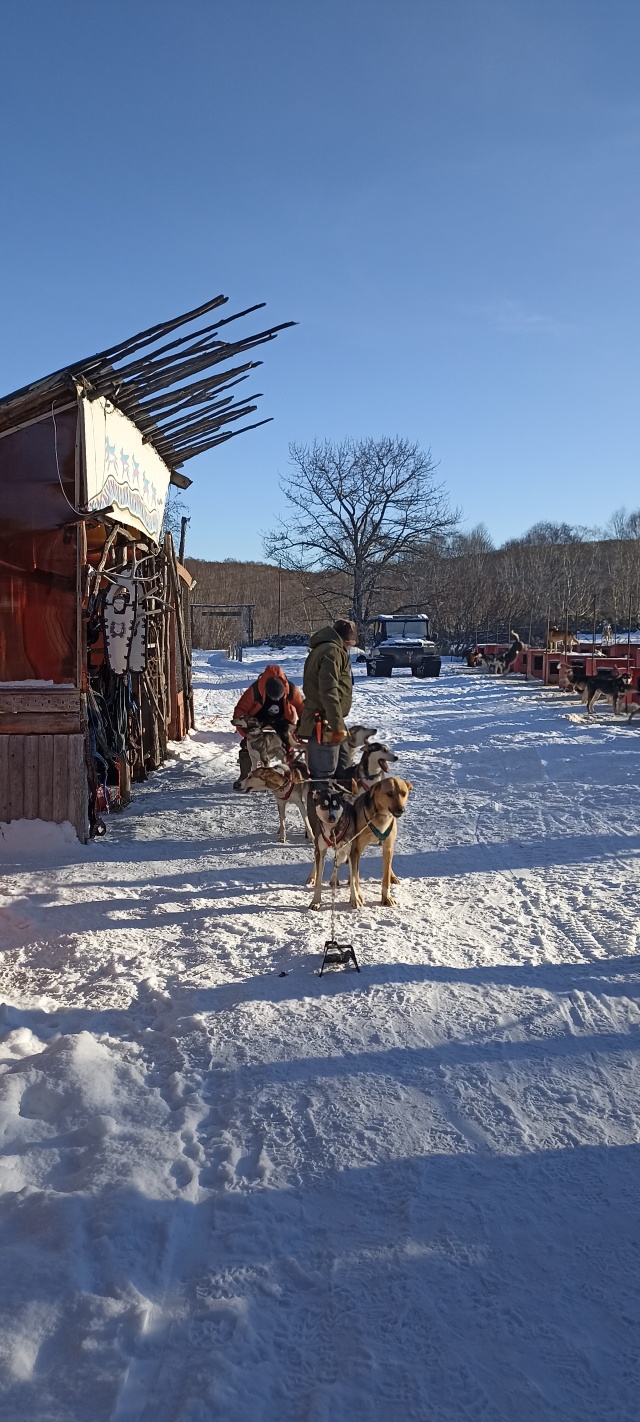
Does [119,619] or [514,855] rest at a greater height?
[119,619]

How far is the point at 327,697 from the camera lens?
725 centimetres

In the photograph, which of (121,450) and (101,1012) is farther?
(121,450)

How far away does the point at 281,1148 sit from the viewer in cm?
310

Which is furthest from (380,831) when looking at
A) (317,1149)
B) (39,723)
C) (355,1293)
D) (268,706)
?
(268,706)

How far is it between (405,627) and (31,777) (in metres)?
27.0

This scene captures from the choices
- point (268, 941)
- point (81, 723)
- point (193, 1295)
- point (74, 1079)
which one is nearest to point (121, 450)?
point (81, 723)

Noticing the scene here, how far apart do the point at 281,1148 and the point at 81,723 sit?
4940mm

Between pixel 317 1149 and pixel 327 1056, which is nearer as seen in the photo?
pixel 317 1149

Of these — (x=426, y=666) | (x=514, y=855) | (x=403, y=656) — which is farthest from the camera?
(x=403, y=656)

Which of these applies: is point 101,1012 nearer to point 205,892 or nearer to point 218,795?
point 205,892

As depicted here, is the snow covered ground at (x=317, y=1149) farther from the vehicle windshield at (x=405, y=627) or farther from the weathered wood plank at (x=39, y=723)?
the vehicle windshield at (x=405, y=627)

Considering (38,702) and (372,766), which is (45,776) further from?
(372,766)

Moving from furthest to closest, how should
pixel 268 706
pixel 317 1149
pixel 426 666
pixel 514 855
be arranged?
pixel 426 666, pixel 268 706, pixel 514 855, pixel 317 1149

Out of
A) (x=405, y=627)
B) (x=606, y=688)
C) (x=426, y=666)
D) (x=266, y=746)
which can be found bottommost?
(x=266, y=746)
